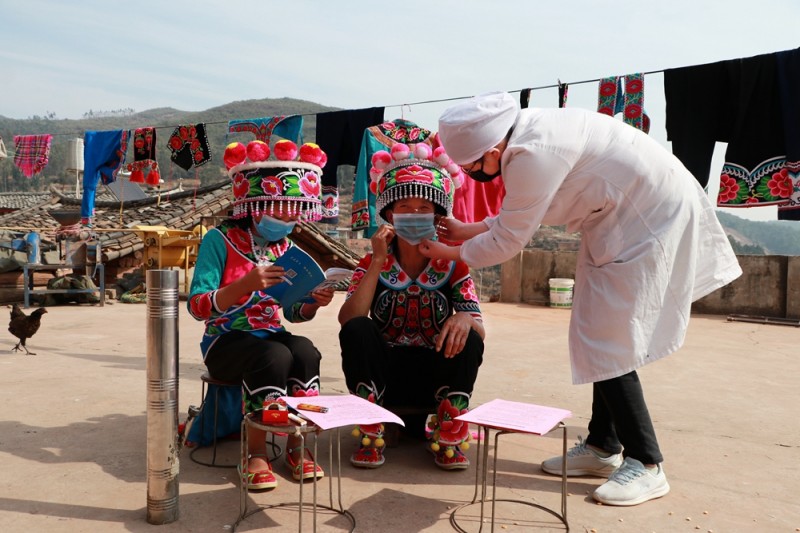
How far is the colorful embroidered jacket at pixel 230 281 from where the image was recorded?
3.12 metres

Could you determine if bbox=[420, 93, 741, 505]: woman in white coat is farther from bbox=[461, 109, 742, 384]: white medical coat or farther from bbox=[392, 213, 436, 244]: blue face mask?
bbox=[392, 213, 436, 244]: blue face mask

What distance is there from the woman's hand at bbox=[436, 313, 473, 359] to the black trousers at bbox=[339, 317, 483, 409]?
2.0 inches

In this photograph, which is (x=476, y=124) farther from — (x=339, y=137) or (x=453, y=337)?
(x=339, y=137)

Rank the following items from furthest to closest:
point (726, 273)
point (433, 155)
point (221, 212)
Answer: point (221, 212) < point (433, 155) < point (726, 273)

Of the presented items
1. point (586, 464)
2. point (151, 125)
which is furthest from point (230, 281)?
point (151, 125)

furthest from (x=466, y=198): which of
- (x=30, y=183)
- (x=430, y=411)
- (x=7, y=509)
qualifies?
(x=30, y=183)

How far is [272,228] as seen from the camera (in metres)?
3.19

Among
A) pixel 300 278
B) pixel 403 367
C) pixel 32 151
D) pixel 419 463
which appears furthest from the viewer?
pixel 32 151

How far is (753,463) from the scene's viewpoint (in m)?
3.33

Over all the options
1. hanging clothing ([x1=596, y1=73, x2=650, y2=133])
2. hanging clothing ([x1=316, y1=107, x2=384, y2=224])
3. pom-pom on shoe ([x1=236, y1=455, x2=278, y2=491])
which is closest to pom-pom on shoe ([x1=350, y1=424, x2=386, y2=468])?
pom-pom on shoe ([x1=236, y1=455, x2=278, y2=491])

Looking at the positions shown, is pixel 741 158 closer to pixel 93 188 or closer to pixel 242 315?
pixel 242 315

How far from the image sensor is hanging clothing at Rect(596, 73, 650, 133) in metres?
5.87

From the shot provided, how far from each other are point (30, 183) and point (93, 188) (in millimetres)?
57030

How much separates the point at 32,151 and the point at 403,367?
10132mm
